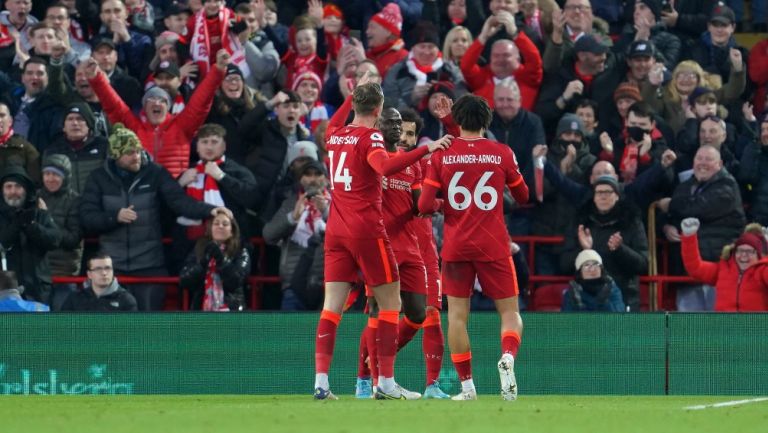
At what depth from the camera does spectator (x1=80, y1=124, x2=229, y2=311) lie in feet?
56.2

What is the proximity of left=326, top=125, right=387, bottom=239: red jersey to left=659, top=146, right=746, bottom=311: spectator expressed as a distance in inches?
247

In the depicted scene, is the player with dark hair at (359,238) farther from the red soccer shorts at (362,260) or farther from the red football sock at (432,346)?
the red football sock at (432,346)

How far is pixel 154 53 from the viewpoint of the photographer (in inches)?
776

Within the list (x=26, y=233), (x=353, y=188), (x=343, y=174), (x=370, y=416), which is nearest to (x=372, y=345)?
(x=353, y=188)

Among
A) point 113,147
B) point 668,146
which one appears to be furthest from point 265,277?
point 668,146

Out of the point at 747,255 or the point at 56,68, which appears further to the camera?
the point at 56,68

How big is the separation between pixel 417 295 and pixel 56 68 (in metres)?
6.98

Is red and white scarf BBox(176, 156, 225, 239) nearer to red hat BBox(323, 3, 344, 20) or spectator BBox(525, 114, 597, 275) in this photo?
red hat BBox(323, 3, 344, 20)

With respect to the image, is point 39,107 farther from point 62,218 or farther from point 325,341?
point 325,341

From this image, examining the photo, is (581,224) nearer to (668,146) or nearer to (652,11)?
(668,146)

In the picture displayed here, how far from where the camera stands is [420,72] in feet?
60.1

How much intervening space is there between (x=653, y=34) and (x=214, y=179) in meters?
6.25

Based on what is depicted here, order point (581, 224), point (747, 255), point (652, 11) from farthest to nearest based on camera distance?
point (652, 11), point (581, 224), point (747, 255)

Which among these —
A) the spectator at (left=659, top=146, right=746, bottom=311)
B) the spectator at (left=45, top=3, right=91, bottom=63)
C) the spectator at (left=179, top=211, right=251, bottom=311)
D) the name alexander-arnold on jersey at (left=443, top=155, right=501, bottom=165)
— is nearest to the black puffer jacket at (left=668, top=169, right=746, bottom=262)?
the spectator at (left=659, top=146, right=746, bottom=311)
